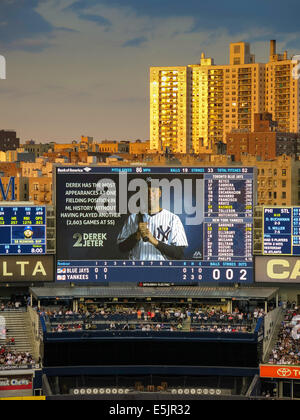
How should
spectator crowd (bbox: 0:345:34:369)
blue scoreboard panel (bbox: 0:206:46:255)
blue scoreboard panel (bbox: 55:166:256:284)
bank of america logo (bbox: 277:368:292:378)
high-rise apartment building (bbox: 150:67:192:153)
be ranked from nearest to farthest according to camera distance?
1. bank of america logo (bbox: 277:368:292:378)
2. spectator crowd (bbox: 0:345:34:369)
3. blue scoreboard panel (bbox: 0:206:46:255)
4. blue scoreboard panel (bbox: 55:166:256:284)
5. high-rise apartment building (bbox: 150:67:192:153)

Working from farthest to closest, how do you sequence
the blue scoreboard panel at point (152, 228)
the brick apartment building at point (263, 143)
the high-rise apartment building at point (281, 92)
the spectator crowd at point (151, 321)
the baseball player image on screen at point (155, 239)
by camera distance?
1. the high-rise apartment building at point (281, 92)
2. the brick apartment building at point (263, 143)
3. the baseball player image on screen at point (155, 239)
4. the blue scoreboard panel at point (152, 228)
5. the spectator crowd at point (151, 321)

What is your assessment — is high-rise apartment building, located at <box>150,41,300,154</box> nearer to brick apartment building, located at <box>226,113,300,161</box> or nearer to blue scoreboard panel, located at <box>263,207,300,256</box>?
brick apartment building, located at <box>226,113,300,161</box>

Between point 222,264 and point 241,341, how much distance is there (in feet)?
9.90

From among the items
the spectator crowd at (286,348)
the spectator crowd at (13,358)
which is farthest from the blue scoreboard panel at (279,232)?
the spectator crowd at (13,358)

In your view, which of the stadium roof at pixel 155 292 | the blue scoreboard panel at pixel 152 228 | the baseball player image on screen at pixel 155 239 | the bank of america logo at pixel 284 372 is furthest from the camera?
the stadium roof at pixel 155 292

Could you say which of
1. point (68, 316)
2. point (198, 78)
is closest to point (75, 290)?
point (68, 316)

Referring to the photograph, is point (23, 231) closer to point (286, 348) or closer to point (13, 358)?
point (13, 358)

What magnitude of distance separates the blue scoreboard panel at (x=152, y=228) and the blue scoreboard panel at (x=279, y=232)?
58 centimetres

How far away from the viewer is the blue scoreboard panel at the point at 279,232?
26.7 m

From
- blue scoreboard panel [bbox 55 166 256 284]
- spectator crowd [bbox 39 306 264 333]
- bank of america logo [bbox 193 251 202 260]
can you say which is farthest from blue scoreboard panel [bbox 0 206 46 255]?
bank of america logo [bbox 193 251 202 260]

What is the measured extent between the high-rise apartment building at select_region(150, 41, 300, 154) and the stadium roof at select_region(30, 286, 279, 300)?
114651 millimetres

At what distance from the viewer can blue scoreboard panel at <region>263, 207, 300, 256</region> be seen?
2666 cm

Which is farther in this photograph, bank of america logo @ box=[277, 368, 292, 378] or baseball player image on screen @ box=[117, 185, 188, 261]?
baseball player image on screen @ box=[117, 185, 188, 261]

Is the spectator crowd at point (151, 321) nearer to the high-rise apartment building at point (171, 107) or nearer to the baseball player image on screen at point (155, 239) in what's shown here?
the baseball player image on screen at point (155, 239)
